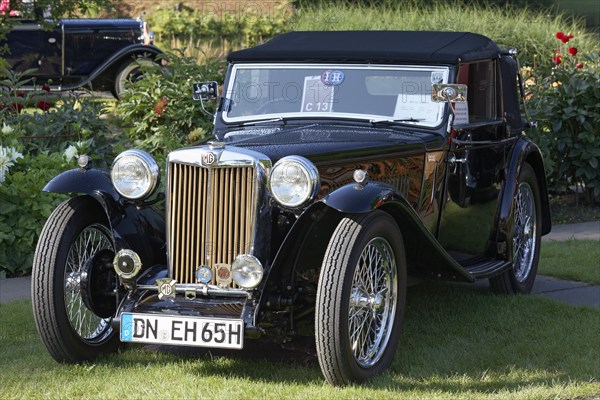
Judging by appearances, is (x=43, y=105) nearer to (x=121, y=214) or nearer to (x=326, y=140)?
(x=121, y=214)

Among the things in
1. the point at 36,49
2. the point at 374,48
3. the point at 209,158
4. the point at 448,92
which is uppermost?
the point at 374,48

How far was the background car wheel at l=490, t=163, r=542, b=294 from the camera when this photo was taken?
636 centimetres

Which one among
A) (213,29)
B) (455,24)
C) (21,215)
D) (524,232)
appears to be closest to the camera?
(524,232)

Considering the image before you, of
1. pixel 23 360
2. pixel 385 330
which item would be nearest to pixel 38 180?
pixel 23 360

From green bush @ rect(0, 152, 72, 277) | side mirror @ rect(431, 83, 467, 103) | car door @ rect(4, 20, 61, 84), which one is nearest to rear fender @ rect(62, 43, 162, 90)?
car door @ rect(4, 20, 61, 84)

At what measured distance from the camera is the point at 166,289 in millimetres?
4617

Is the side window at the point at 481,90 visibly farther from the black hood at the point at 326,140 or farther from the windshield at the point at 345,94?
the black hood at the point at 326,140

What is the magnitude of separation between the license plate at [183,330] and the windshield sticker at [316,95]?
5.59ft

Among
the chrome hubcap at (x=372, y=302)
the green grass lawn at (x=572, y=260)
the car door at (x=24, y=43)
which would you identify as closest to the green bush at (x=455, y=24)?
the car door at (x=24, y=43)

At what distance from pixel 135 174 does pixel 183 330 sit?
2.85 feet

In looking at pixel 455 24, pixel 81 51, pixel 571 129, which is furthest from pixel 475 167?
pixel 81 51

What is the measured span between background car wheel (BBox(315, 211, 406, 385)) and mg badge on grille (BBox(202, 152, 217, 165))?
0.66 meters

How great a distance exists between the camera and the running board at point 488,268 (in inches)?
223

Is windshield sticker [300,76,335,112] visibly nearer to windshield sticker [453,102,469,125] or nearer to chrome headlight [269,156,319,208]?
windshield sticker [453,102,469,125]
